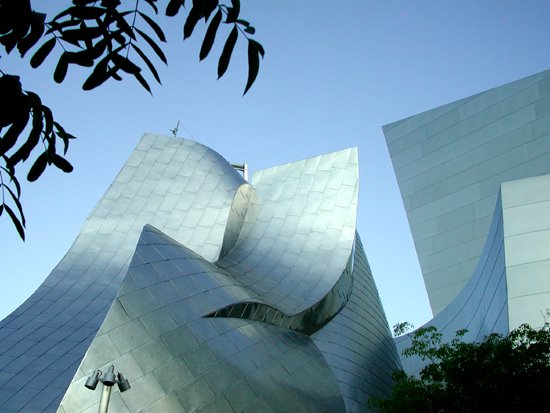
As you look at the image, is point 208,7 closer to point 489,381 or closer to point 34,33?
point 34,33

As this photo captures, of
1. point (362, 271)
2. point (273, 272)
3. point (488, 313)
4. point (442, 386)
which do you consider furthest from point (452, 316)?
point (442, 386)

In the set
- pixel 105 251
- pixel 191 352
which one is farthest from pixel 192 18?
pixel 105 251

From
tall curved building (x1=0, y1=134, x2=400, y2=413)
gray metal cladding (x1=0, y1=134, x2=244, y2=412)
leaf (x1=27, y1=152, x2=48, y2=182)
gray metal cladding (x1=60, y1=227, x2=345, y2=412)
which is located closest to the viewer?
leaf (x1=27, y1=152, x2=48, y2=182)

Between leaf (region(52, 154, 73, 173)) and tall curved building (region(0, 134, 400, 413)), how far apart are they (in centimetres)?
856

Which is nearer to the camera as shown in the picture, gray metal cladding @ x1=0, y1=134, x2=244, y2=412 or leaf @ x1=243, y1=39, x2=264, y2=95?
leaf @ x1=243, y1=39, x2=264, y2=95

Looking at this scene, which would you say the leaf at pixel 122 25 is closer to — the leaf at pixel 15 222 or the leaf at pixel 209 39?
the leaf at pixel 209 39

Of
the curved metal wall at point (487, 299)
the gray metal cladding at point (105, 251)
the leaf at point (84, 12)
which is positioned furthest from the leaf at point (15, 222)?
→ the curved metal wall at point (487, 299)

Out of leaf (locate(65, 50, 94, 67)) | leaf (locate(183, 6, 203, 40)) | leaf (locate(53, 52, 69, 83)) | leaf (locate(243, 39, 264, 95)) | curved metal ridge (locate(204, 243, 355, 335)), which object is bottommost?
leaf (locate(243, 39, 264, 95))

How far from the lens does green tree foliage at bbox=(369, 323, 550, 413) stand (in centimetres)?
1112

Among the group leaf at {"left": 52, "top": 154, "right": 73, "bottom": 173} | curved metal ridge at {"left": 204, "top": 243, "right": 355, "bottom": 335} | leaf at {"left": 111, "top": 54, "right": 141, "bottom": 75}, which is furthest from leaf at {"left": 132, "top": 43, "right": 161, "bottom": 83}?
curved metal ridge at {"left": 204, "top": 243, "right": 355, "bottom": 335}

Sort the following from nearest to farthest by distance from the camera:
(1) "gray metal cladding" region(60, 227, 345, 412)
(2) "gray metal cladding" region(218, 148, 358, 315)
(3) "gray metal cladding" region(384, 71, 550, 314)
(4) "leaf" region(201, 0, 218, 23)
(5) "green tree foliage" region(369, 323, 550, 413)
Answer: (4) "leaf" region(201, 0, 218, 23) → (5) "green tree foliage" region(369, 323, 550, 413) → (1) "gray metal cladding" region(60, 227, 345, 412) → (2) "gray metal cladding" region(218, 148, 358, 315) → (3) "gray metal cladding" region(384, 71, 550, 314)

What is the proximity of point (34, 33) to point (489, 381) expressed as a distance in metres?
10.3

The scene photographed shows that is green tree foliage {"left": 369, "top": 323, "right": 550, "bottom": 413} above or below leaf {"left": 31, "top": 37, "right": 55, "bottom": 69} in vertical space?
below

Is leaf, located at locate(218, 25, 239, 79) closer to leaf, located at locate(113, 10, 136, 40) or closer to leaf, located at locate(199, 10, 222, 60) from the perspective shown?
leaf, located at locate(199, 10, 222, 60)
